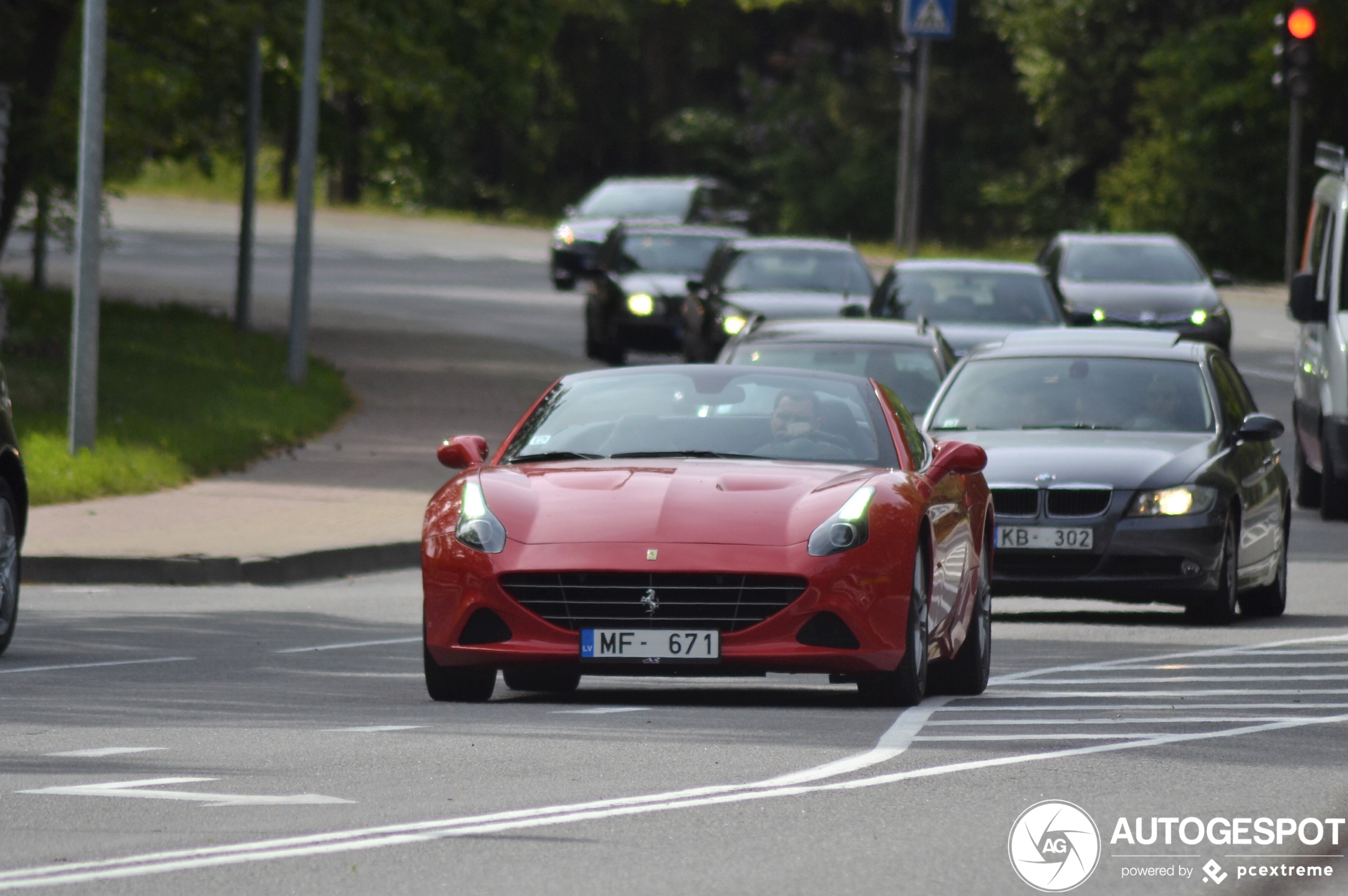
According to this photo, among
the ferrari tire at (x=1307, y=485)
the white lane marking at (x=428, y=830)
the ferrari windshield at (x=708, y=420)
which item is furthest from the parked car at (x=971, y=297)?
the white lane marking at (x=428, y=830)

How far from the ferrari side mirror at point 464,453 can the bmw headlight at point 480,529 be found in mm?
636

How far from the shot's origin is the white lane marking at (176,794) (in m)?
7.81

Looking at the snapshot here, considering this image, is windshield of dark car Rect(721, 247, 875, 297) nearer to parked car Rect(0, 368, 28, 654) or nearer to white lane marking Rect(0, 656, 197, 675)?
Answer: parked car Rect(0, 368, 28, 654)

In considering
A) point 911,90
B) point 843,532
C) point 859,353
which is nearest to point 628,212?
point 911,90

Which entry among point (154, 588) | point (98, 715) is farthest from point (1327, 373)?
point (98, 715)

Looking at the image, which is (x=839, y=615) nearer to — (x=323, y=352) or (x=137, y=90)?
(x=137, y=90)

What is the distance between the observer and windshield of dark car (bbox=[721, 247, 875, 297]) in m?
27.3

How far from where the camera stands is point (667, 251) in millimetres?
33125

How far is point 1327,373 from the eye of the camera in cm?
1984

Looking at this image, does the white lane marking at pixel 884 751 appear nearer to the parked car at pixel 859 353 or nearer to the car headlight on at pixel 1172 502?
the car headlight on at pixel 1172 502

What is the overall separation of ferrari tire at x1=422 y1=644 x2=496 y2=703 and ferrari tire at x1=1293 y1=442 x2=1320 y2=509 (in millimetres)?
12382

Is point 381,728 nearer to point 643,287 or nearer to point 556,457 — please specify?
point 556,457

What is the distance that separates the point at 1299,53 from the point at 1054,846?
29068mm

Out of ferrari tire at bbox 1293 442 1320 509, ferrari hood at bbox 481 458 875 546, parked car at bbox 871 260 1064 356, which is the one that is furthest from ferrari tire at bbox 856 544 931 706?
parked car at bbox 871 260 1064 356
